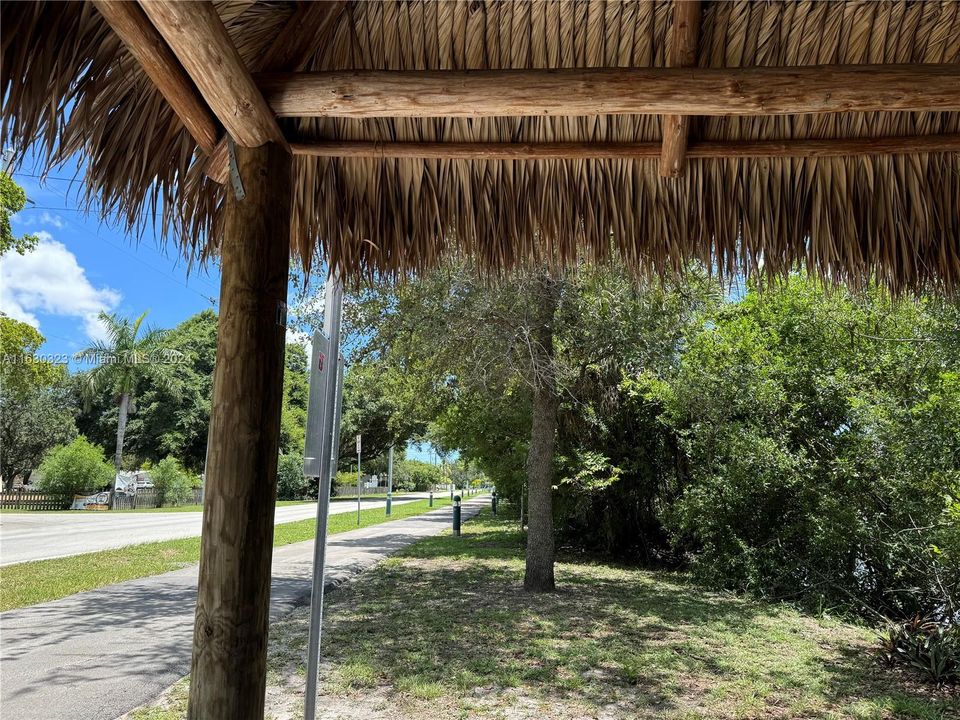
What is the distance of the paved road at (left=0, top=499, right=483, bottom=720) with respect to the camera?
4.61 meters

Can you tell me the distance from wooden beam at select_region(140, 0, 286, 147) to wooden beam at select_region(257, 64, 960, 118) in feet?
0.59

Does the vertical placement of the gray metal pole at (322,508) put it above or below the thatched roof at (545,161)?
below

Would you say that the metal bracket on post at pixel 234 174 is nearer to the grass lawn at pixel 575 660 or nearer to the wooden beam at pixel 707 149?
the wooden beam at pixel 707 149

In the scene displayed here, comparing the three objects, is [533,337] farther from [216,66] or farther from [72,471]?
[72,471]

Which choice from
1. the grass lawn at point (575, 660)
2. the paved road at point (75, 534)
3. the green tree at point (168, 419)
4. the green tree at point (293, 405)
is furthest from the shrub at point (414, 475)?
the grass lawn at point (575, 660)

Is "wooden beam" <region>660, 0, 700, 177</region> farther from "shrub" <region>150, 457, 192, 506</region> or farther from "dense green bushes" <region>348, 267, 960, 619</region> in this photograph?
"shrub" <region>150, 457, 192, 506</region>

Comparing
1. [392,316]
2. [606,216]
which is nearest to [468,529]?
[392,316]

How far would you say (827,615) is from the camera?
8359 millimetres

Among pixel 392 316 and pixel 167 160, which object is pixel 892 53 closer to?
pixel 167 160

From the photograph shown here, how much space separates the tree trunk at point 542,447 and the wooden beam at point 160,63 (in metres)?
6.72

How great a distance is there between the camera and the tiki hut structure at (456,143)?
227 centimetres

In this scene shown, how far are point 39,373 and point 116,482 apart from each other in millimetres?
14528

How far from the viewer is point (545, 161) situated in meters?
3.30

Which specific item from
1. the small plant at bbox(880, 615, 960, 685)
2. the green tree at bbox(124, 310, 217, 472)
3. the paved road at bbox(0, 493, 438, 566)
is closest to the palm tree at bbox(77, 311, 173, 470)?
the green tree at bbox(124, 310, 217, 472)
